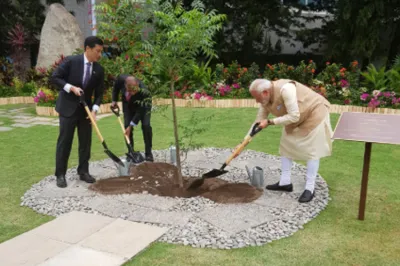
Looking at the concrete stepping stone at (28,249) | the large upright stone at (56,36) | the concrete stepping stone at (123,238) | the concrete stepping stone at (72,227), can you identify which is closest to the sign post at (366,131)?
the concrete stepping stone at (123,238)

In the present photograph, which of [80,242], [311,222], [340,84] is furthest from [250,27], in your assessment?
[80,242]

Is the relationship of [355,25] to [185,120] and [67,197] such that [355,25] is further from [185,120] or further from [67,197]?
[67,197]

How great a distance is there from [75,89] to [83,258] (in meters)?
2.25

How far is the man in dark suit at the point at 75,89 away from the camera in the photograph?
4855 mm

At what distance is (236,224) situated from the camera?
13.1 ft

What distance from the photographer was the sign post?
154 inches

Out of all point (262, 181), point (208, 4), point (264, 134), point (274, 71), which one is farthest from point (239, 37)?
point (262, 181)

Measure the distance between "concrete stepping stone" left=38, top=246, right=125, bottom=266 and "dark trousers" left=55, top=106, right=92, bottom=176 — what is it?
75.8 inches

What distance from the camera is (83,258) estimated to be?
3316mm

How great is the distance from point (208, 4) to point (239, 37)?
213cm

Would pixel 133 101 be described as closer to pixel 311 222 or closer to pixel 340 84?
pixel 311 222

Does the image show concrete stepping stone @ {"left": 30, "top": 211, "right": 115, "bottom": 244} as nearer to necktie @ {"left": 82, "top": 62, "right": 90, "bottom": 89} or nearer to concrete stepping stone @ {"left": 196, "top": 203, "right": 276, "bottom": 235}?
concrete stepping stone @ {"left": 196, "top": 203, "right": 276, "bottom": 235}

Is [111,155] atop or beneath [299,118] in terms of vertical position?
beneath

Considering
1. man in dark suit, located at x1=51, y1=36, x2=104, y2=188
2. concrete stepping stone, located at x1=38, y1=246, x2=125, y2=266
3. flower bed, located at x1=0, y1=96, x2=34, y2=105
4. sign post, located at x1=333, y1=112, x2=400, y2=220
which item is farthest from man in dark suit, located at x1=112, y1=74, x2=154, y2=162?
→ flower bed, located at x1=0, y1=96, x2=34, y2=105
